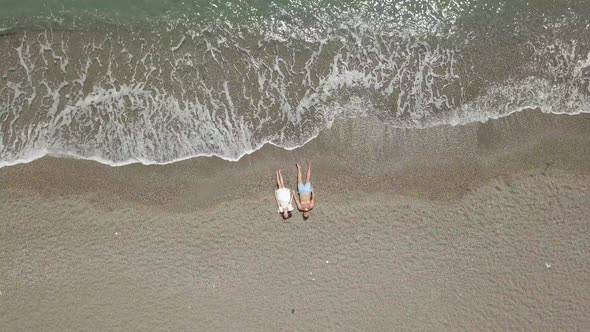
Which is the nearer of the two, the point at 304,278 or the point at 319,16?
the point at 304,278

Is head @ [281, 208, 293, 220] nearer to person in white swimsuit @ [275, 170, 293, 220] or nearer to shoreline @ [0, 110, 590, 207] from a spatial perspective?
person in white swimsuit @ [275, 170, 293, 220]

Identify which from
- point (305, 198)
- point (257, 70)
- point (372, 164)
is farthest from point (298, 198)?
point (257, 70)

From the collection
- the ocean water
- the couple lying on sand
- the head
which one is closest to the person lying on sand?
the couple lying on sand

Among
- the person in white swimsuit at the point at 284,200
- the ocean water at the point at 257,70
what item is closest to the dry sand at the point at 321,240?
the person in white swimsuit at the point at 284,200

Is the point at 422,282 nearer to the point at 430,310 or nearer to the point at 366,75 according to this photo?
the point at 430,310

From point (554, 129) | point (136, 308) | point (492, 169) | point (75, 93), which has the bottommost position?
point (136, 308)

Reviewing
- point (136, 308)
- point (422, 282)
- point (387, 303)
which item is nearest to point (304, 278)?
point (387, 303)

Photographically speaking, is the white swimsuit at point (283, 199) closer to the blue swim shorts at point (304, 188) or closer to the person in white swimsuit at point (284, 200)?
the person in white swimsuit at point (284, 200)
